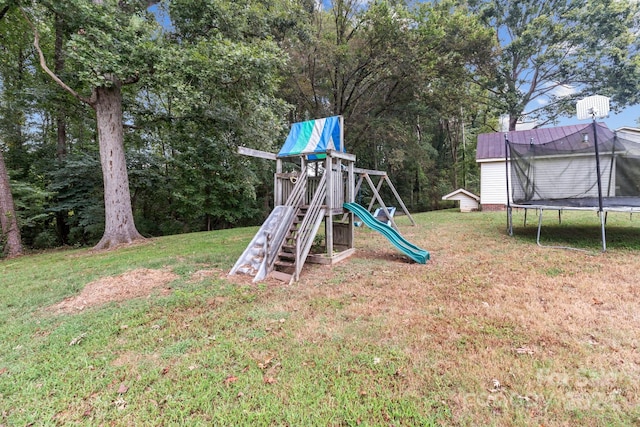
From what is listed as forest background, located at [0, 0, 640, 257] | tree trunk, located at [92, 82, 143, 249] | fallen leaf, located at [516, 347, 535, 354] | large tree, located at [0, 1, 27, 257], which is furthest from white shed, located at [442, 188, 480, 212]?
large tree, located at [0, 1, 27, 257]

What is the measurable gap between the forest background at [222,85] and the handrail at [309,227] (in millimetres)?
4206

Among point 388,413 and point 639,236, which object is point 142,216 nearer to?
point 388,413

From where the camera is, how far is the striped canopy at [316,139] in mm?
5547

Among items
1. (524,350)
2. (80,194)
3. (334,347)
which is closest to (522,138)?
(524,350)

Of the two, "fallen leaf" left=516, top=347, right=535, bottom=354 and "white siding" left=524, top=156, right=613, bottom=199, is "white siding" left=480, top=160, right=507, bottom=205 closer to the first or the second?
"white siding" left=524, top=156, right=613, bottom=199

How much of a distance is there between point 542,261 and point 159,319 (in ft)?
19.4

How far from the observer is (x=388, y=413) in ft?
5.61

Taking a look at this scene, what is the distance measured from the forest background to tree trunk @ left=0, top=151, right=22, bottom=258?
0.04m

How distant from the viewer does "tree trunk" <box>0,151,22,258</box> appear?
25.3 feet

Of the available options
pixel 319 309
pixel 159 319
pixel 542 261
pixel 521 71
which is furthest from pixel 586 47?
pixel 159 319

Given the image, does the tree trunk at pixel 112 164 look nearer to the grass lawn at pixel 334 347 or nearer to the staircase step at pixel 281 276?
the grass lawn at pixel 334 347

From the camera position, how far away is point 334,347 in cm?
242

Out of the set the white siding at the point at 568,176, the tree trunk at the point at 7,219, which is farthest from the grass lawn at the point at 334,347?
the tree trunk at the point at 7,219

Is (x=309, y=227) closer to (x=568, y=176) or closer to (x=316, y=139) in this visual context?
(x=316, y=139)
